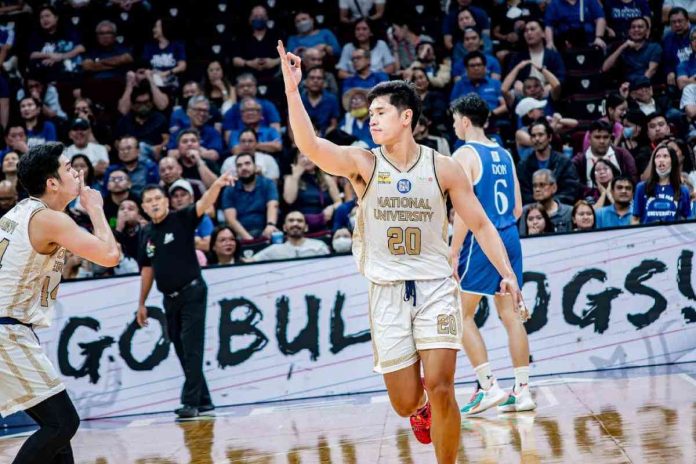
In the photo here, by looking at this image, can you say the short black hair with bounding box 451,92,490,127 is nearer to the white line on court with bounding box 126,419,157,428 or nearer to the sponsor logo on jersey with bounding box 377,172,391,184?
the sponsor logo on jersey with bounding box 377,172,391,184

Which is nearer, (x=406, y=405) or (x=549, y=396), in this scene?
(x=406, y=405)

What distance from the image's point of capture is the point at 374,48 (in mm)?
14602

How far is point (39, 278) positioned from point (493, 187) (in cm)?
376

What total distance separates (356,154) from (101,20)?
11421 mm

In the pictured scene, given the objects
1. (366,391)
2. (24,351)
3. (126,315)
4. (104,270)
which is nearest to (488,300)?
(366,391)

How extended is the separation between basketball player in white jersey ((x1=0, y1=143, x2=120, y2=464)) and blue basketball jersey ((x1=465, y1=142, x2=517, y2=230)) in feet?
11.1

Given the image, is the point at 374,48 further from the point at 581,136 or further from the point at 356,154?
the point at 356,154

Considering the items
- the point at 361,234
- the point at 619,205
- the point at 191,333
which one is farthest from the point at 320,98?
the point at 361,234

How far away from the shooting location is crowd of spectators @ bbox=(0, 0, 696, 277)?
1139 cm

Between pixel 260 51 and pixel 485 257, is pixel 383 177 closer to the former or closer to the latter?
pixel 485 257

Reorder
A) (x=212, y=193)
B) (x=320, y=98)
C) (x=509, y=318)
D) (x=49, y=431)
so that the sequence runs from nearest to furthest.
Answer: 1. (x=49, y=431)
2. (x=509, y=318)
3. (x=212, y=193)
4. (x=320, y=98)

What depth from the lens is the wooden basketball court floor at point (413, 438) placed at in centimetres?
626

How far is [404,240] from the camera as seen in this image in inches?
211

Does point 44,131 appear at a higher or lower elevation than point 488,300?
higher
